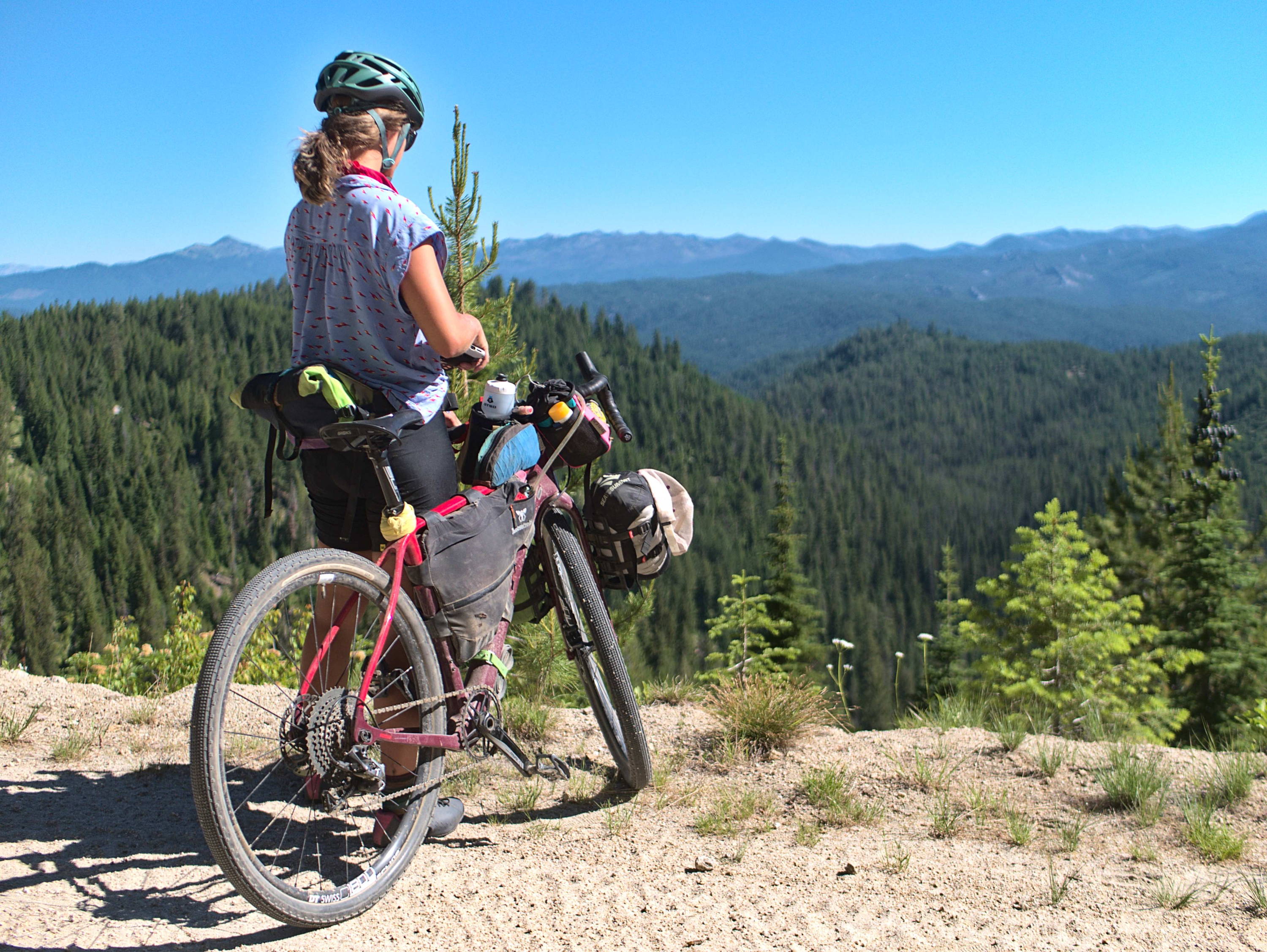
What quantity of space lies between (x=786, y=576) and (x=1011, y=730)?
2483cm

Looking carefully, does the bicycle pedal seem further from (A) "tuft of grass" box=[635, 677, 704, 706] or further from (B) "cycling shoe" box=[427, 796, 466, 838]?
(A) "tuft of grass" box=[635, 677, 704, 706]

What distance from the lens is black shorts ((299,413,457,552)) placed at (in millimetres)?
2740

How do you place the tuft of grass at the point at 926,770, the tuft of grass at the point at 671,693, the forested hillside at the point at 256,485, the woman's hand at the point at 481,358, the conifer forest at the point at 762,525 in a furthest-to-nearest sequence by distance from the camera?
1. the forested hillside at the point at 256,485
2. the conifer forest at the point at 762,525
3. the tuft of grass at the point at 671,693
4. the tuft of grass at the point at 926,770
5. the woman's hand at the point at 481,358

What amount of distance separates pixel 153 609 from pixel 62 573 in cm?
918

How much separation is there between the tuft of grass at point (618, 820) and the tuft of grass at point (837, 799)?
76cm

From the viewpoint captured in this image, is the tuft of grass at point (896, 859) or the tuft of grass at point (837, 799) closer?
the tuft of grass at point (896, 859)

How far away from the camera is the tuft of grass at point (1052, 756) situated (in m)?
3.95

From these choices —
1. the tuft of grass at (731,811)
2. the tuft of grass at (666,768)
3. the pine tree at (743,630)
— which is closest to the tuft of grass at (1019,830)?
the tuft of grass at (731,811)

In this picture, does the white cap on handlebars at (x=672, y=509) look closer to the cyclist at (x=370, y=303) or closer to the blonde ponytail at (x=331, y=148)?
the cyclist at (x=370, y=303)

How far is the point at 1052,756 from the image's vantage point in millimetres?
3973

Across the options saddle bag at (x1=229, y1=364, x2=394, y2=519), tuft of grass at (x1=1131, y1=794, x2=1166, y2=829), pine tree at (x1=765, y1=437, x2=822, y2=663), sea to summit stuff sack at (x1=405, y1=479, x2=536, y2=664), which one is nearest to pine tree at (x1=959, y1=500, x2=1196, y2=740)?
pine tree at (x1=765, y1=437, x2=822, y2=663)

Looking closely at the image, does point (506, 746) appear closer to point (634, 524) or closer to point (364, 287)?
point (634, 524)

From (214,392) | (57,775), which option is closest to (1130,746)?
(57,775)

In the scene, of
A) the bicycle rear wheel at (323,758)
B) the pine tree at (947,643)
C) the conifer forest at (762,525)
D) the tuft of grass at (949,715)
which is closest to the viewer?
the bicycle rear wheel at (323,758)
